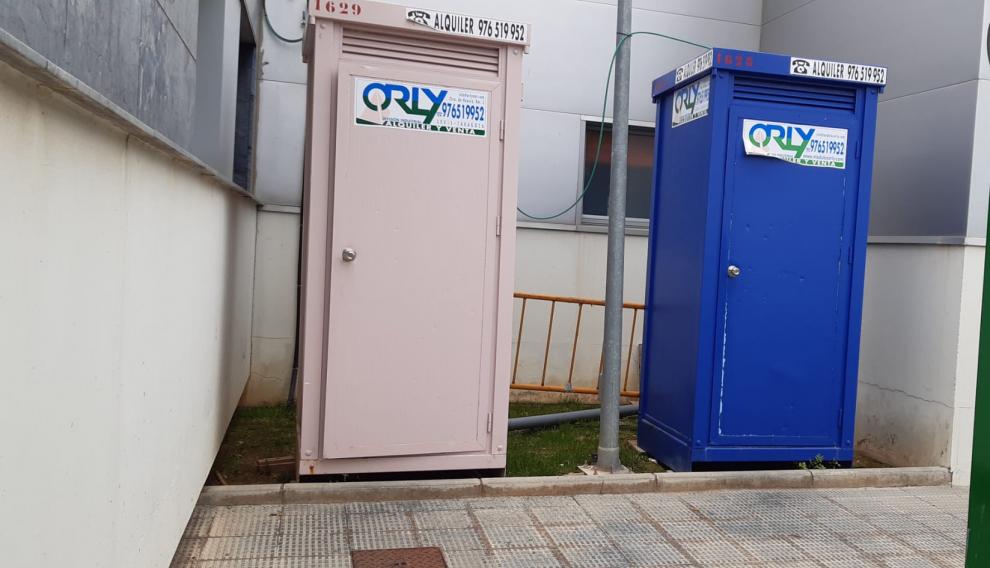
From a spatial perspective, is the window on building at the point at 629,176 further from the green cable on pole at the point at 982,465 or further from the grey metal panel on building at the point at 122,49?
the green cable on pole at the point at 982,465

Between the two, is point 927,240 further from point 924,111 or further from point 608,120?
point 608,120

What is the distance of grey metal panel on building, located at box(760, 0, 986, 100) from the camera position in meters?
5.40

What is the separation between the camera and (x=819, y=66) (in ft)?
17.2

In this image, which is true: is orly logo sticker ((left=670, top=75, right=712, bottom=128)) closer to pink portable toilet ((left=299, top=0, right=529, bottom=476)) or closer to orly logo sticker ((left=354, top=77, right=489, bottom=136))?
pink portable toilet ((left=299, top=0, right=529, bottom=476))

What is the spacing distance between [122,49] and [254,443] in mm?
3368

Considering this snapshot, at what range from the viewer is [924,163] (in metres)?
5.70

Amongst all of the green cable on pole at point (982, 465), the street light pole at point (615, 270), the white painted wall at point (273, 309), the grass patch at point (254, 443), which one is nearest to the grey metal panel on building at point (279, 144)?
the white painted wall at point (273, 309)

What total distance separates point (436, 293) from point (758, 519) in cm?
214

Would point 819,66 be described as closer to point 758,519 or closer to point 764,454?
point 764,454

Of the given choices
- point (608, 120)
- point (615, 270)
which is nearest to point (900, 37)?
point (608, 120)

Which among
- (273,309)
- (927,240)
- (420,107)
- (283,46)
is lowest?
(273,309)

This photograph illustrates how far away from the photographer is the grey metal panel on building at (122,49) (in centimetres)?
214

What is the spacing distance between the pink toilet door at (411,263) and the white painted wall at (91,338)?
978 mm

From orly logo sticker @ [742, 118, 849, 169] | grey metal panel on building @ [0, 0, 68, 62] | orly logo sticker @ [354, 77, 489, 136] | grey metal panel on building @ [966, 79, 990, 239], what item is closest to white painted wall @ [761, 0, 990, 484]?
grey metal panel on building @ [966, 79, 990, 239]
